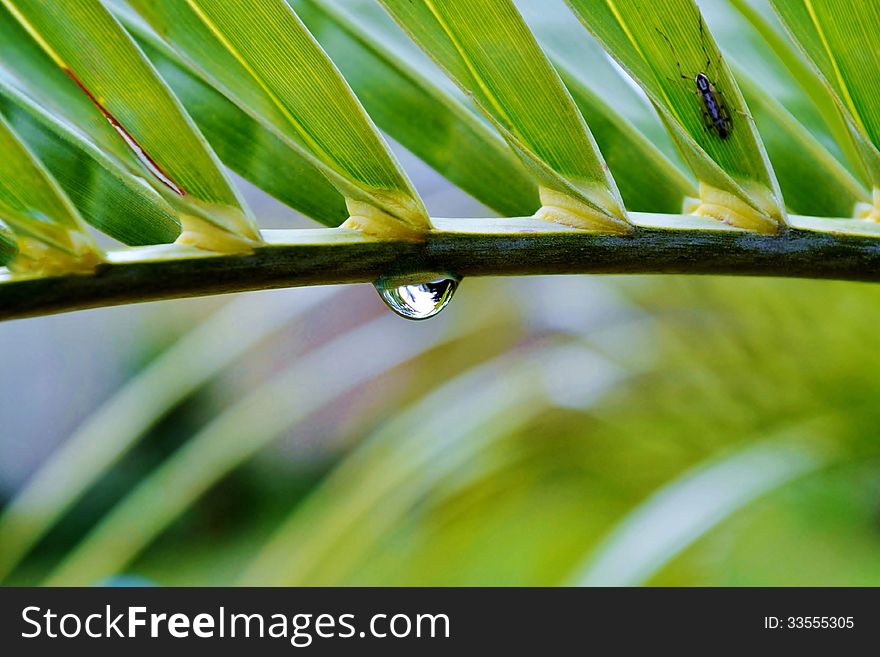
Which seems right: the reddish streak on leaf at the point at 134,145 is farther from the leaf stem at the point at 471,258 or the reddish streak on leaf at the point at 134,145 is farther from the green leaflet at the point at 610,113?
the green leaflet at the point at 610,113

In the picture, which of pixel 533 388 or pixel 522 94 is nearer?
pixel 522 94

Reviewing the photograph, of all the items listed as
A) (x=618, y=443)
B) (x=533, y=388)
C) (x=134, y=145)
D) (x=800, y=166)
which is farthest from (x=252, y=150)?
(x=618, y=443)

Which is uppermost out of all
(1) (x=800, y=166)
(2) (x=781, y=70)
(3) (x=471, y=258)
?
(2) (x=781, y=70)

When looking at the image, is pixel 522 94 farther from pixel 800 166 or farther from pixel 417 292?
pixel 800 166

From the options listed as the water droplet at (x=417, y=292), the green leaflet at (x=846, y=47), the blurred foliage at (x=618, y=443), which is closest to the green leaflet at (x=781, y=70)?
the green leaflet at (x=846, y=47)

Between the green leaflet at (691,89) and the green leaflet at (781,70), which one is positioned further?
the green leaflet at (781,70)

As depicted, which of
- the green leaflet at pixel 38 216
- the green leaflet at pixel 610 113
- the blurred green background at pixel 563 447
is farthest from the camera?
the blurred green background at pixel 563 447
